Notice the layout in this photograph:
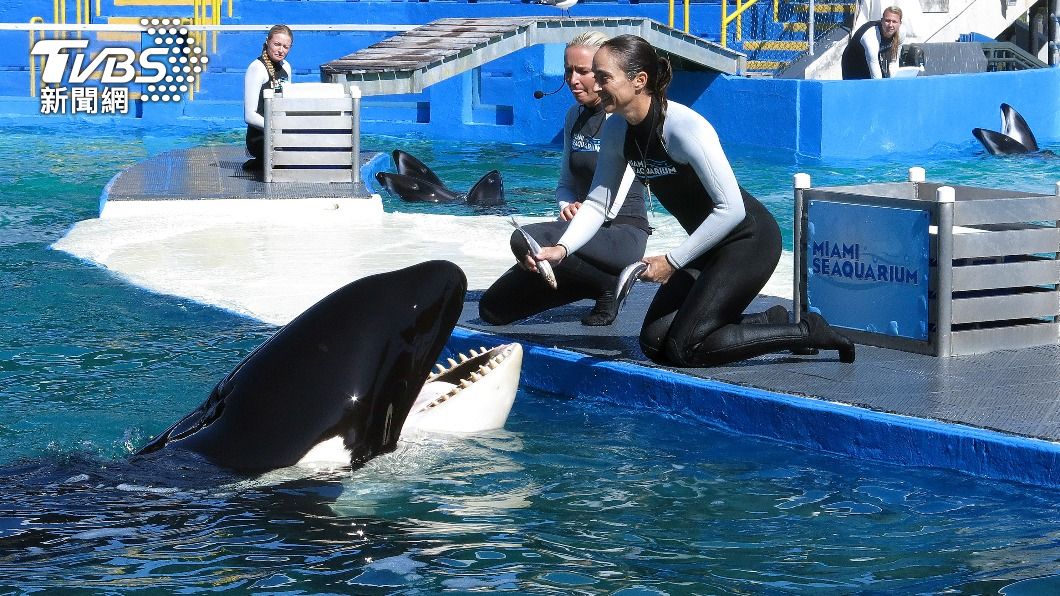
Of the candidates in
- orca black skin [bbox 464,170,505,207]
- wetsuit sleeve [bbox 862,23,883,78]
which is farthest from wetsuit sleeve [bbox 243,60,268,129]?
wetsuit sleeve [bbox 862,23,883,78]

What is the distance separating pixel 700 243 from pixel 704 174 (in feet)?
0.85

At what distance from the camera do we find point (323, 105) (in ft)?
40.3

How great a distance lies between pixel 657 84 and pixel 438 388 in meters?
1.36

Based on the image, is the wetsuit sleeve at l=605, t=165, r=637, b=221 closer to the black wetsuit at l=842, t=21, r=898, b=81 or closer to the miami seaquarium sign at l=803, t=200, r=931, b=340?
the miami seaquarium sign at l=803, t=200, r=931, b=340

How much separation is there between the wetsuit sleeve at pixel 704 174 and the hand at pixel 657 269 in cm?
4

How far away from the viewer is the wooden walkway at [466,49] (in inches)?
590

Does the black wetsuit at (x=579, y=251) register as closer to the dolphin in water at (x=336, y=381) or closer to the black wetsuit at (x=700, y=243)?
the black wetsuit at (x=700, y=243)

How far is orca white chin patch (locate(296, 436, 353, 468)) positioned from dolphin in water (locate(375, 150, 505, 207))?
8.44m

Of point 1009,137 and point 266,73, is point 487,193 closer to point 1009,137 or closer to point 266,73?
point 266,73

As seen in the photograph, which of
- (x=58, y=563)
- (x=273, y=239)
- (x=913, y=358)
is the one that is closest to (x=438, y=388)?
(x=58, y=563)

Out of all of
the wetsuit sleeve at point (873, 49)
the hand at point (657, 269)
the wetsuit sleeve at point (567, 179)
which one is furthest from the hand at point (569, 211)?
the wetsuit sleeve at point (873, 49)

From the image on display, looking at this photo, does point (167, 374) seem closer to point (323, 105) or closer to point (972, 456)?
point (972, 456)

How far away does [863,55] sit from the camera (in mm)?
17031

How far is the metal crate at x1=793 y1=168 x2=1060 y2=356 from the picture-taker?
573 centimetres
